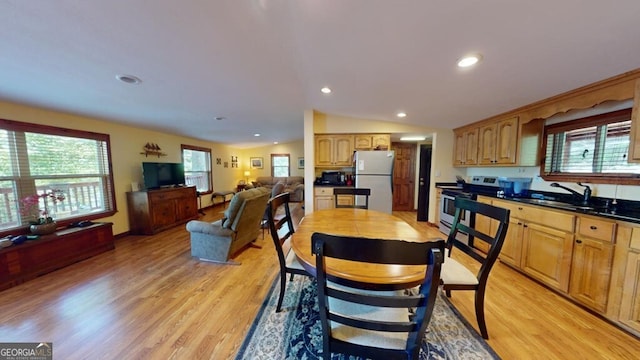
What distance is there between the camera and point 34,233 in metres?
2.65

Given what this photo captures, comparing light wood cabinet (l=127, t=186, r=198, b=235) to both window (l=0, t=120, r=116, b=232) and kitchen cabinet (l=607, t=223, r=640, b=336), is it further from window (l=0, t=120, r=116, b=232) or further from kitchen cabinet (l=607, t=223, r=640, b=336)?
kitchen cabinet (l=607, t=223, r=640, b=336)

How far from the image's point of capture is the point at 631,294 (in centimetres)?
164

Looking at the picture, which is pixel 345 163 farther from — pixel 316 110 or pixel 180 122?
pixel 180 122

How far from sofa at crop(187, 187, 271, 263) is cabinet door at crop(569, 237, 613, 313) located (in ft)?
11.4

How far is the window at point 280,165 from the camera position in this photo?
28.7ft

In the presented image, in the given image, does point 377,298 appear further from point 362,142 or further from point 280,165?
point 280,165

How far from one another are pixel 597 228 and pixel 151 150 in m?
6.72

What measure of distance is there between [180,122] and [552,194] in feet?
19.3

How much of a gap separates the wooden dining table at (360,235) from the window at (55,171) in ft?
12.3

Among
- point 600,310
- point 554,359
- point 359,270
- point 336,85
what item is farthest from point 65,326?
point 600,310

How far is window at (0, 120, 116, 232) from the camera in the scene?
104 inches

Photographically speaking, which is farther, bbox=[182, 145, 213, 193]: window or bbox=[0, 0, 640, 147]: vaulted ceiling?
bbox=[182, 145, 213, 193]: window

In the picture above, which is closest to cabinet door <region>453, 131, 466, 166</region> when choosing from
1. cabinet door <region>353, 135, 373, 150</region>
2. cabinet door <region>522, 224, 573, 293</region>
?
cabinet door <region>353, 135, 373, 150</region>

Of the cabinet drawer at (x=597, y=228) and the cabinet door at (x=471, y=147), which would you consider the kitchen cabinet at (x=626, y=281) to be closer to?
the cabinet drawer at (x=597, y=228)
